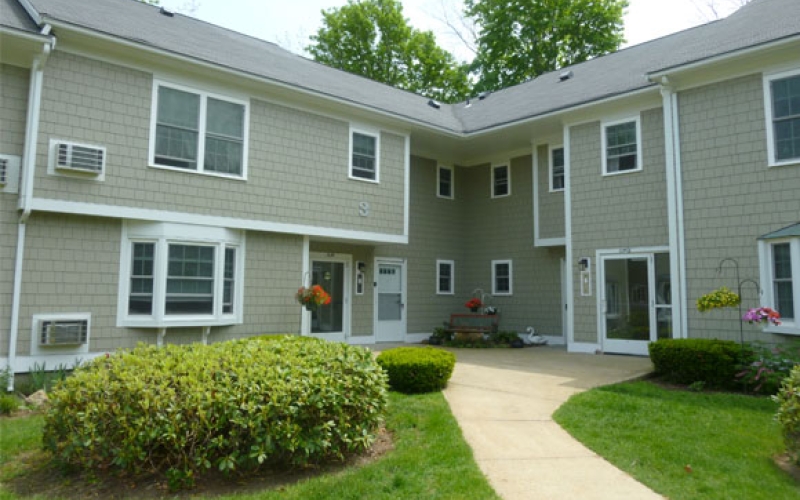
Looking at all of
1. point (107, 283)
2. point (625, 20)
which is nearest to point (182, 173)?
point (107, 283)

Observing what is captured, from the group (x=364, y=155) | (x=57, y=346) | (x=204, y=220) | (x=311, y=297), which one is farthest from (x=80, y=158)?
(x=364, y=155)

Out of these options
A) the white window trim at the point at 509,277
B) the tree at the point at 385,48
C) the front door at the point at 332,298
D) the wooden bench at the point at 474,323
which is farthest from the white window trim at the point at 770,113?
the tree at the point at 385,48

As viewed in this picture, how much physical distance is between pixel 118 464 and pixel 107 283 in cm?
553

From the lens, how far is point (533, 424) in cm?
618

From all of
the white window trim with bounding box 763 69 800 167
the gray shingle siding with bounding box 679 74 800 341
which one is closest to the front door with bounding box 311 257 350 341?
the gray shingle siding with bounding box 679 74 800 341

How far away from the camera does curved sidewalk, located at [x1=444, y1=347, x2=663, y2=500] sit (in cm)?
442

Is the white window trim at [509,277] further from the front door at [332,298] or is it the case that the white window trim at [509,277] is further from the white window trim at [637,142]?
the front door at [332,298]

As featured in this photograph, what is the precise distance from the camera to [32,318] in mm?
8422

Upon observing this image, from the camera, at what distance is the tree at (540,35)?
1015 inches

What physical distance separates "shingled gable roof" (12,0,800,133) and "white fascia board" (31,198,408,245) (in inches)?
106

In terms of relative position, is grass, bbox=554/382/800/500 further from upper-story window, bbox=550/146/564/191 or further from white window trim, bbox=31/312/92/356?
upper-story window, bbox=550/146/564/191

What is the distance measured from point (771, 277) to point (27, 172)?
11676mm

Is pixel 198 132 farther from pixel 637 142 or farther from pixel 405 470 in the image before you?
pixel 637 142

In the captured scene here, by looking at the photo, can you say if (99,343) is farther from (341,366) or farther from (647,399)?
(647,399)
